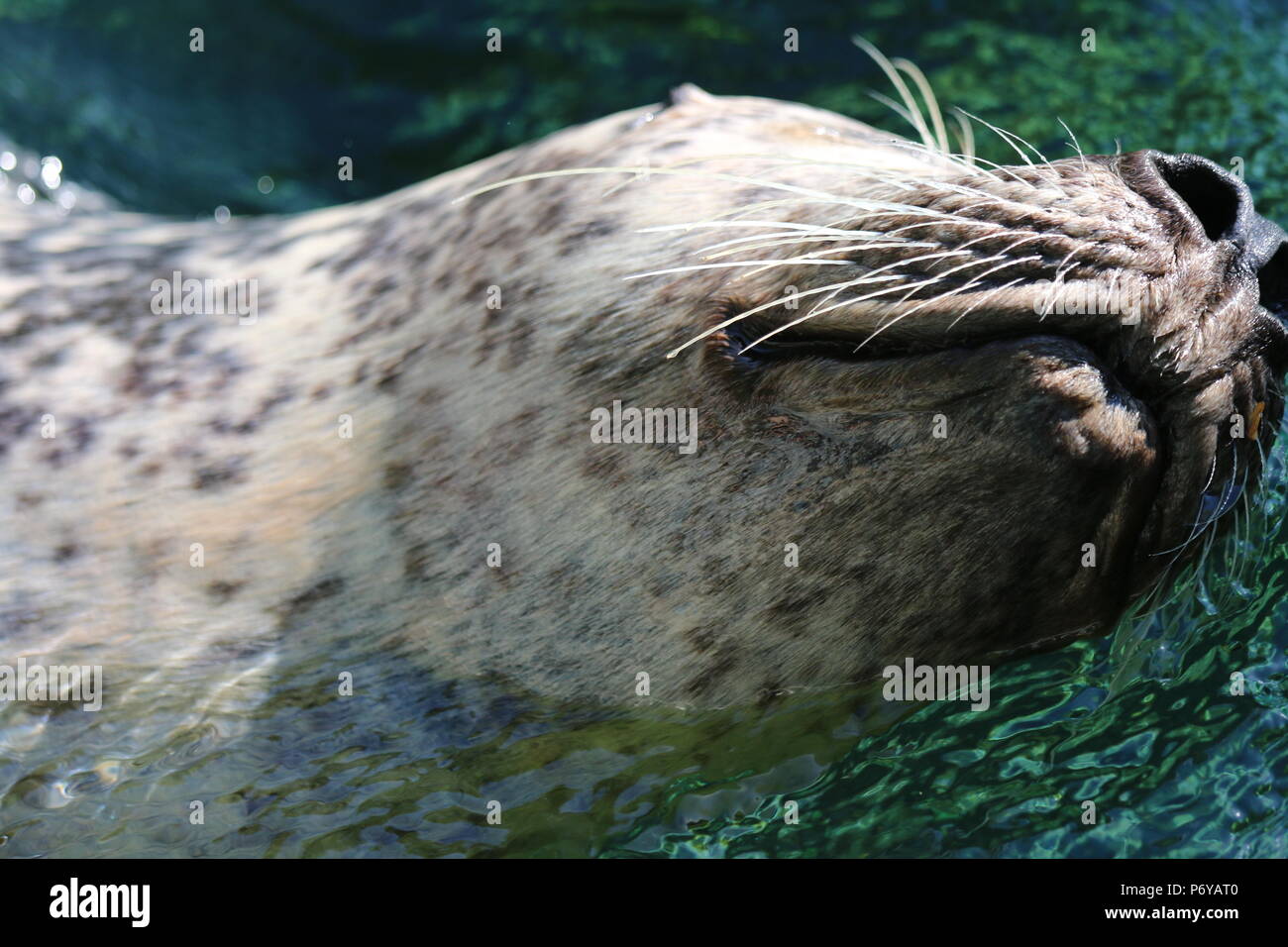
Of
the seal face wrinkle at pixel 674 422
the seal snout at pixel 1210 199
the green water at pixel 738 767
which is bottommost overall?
the green water at pixel 738 767

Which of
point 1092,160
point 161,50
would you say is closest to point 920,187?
point 1092,160

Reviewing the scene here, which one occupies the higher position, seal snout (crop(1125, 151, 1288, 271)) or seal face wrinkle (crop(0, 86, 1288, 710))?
seal snout (crop(1125, 151, 1288, 271))

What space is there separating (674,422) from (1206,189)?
2.99 feet

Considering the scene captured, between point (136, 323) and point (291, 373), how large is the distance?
40 centimetres

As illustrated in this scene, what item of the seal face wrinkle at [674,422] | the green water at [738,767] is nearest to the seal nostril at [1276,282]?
the seal face wrinkle at [674,422]

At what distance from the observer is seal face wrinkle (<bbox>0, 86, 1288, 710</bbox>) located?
2330mm

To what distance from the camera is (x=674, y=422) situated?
256cm

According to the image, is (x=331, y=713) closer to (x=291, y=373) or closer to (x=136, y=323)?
(x=291, y=373)

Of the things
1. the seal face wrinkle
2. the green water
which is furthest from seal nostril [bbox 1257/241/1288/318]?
the green water

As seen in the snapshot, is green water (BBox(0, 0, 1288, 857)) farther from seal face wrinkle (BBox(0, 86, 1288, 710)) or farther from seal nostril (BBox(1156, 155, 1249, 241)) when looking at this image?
seal nostril (BBox(1156, 155, 1249, 241))

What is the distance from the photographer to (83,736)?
2.86 meters

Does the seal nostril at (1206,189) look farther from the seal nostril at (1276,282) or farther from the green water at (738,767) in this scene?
the green water at (738,767)

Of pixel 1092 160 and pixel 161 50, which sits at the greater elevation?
pixel 161 50

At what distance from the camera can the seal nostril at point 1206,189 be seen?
243cm
